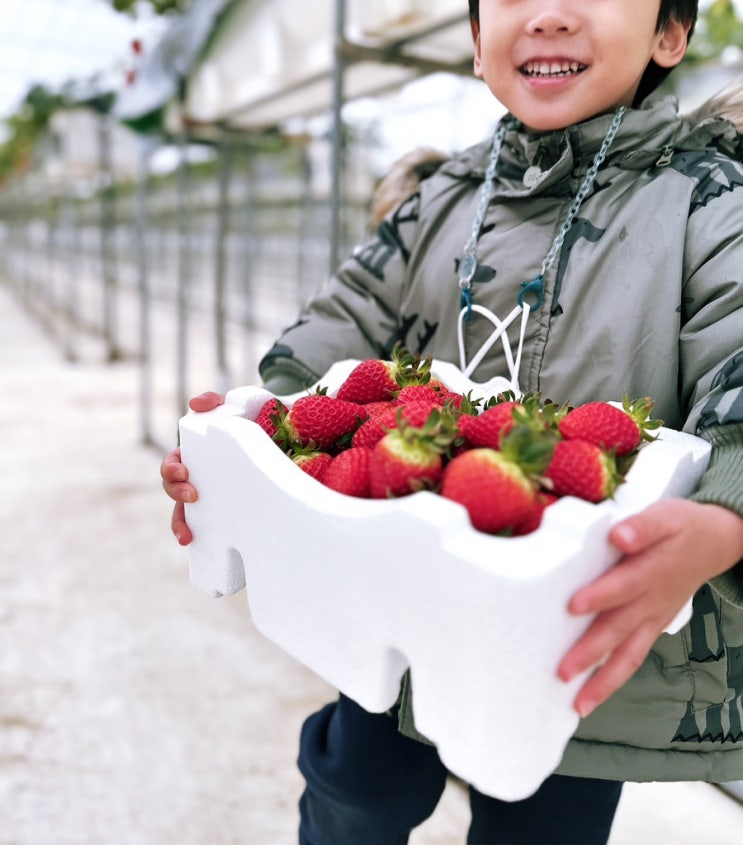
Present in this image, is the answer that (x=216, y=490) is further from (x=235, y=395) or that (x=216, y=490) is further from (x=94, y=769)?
(x=94, y=769)

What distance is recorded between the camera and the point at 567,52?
788 mm

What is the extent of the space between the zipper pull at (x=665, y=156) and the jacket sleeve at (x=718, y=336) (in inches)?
1.8

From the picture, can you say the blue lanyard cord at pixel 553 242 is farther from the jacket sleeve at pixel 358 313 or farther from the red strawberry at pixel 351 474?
the red strawberry at pixel 351 474

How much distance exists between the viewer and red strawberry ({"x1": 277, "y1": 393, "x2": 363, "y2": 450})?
2.43 ft

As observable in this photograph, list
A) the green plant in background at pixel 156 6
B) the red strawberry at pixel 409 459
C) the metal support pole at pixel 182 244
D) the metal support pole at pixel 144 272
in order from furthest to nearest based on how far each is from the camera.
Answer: the metal support pole at pixel 144 272, the metal support pole at pixel 182 244, the green plant in background at pixel 156 6, the red strawberry at pixel 409 459

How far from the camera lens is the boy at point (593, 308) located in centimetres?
76

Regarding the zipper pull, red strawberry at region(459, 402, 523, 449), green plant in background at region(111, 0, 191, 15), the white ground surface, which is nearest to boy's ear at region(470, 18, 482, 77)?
the zipper pull

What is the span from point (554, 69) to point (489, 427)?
1.39 ft

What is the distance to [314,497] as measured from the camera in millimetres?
611

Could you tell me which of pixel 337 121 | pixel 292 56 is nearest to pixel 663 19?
pixel 337 121

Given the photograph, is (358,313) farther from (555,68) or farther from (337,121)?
(337,121)

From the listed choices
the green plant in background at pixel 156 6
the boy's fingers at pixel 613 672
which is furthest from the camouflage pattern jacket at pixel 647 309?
the green plant in background at pixel 156 6

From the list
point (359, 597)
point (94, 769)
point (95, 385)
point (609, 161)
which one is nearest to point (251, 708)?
point (94, 769)

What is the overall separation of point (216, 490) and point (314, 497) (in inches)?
6.1
